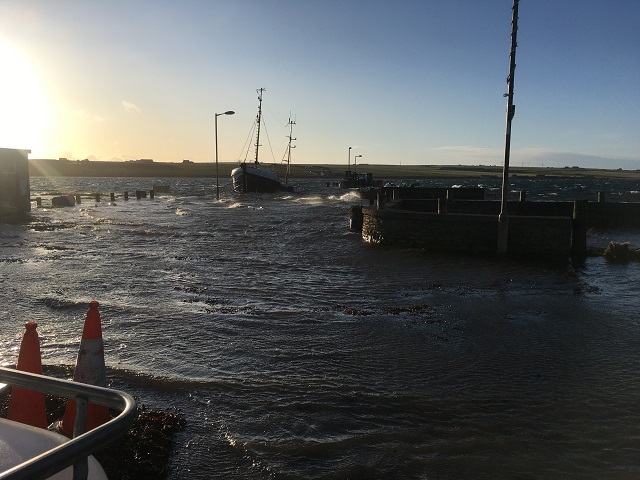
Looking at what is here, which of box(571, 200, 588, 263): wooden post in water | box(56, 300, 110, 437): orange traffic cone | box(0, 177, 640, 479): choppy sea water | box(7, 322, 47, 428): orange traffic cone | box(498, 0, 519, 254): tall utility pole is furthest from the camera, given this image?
box(571, 200, 588, 263): wooden post in water

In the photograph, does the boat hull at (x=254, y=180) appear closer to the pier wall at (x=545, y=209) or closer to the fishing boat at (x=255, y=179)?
the fishing boat at (x=255, y=179)

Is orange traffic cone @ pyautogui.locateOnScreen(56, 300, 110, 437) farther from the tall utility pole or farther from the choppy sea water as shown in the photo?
the tall utility pole

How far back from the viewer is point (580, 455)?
4688 mm

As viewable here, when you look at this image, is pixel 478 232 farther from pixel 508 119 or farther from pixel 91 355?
pixel 91 355

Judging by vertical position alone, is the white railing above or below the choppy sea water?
above

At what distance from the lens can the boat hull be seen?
65312 mm

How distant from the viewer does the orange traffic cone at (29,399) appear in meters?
4.46

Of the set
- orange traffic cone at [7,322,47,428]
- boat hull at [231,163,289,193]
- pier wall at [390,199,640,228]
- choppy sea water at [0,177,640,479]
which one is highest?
boat hull at [231,163,289,193]

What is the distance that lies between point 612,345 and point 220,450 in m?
6.28

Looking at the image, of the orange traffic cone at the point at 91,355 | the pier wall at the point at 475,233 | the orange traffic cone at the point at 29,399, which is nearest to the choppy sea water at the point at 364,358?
the orange traffic cone at the point at 91,355

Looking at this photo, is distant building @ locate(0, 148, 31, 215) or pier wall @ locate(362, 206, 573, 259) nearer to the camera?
pier wall @ locate(362, 206, 573, 259)

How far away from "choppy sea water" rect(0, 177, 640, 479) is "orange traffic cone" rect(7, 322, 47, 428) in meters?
1.19

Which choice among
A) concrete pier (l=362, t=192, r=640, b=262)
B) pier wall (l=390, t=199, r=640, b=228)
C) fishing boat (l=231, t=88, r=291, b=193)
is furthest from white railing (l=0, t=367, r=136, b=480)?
fishing boat (l=231, t=88, r=291, b=193)

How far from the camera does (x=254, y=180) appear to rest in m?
66.4
